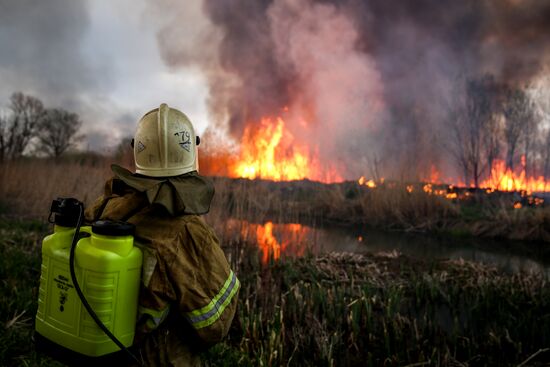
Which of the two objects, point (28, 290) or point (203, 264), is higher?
point (203, 264)

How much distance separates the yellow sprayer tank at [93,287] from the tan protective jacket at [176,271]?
7 cm

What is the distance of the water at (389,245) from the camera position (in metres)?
6.12

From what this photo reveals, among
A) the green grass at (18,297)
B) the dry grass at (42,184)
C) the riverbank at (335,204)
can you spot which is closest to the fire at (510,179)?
the riverbank at (335,204)

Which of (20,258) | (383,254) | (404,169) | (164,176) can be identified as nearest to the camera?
(164,176)

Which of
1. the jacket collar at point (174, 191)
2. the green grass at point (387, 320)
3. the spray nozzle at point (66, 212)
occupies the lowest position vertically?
the green grass at point (387, 320)

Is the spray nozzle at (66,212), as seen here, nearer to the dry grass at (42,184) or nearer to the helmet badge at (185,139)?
Answer: the helmet badge at (185,139)

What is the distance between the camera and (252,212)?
631 cm

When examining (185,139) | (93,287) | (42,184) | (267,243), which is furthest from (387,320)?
(42,184)

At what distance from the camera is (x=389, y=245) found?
880 cm

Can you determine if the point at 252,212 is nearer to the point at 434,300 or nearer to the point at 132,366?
the point at 434,300

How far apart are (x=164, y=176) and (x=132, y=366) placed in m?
0.71

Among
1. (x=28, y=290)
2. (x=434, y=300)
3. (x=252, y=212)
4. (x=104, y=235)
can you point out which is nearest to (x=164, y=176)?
(x=104, y=235)

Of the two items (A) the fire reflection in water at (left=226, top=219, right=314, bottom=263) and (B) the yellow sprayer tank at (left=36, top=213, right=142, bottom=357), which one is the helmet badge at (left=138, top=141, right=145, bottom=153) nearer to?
(B) the yellow sprayer tank at (left=36, top=213, right=142, bottom=357)

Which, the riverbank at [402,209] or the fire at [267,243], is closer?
the fire at [267,243]
